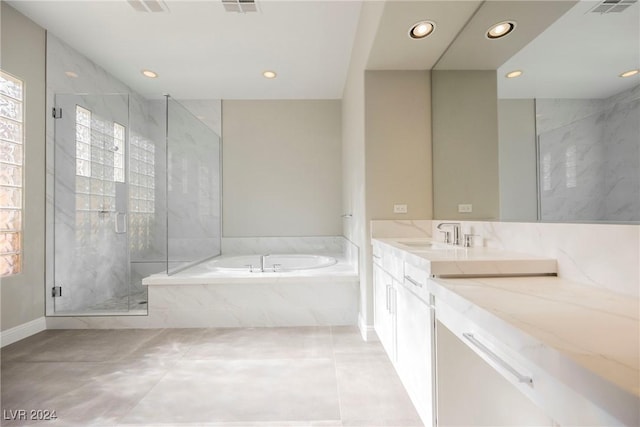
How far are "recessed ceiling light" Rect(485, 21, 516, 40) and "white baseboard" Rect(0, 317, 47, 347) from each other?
154 inches

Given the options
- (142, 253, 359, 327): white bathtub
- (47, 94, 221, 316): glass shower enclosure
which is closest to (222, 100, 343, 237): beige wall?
(47, 94, 221, 316): glass shower enclosure

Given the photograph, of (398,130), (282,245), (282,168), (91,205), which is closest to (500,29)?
(398,130)

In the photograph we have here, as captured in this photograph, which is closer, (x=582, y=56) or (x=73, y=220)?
(x=582, y=56)

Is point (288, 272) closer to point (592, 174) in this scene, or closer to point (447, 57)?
point (447, 57)

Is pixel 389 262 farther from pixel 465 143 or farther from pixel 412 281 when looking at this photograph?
pixel 465 143

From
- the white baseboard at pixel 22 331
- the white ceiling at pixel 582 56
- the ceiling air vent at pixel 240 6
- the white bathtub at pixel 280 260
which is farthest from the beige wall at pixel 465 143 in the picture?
the white baseboard at pixel 22 331

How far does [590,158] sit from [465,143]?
3.26ft

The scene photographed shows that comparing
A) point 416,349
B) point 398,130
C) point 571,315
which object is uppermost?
point 398,130

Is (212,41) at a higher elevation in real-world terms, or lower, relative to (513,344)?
higher

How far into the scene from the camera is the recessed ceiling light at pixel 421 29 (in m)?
1.86

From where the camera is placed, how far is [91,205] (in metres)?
3.09

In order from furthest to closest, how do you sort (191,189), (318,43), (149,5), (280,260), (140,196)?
(280,260) < (191,189) < (140,196) < (318,43) < (149,5)

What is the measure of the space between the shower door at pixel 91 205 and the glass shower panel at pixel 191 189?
0.50 metres

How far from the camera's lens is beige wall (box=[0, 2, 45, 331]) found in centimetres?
242
